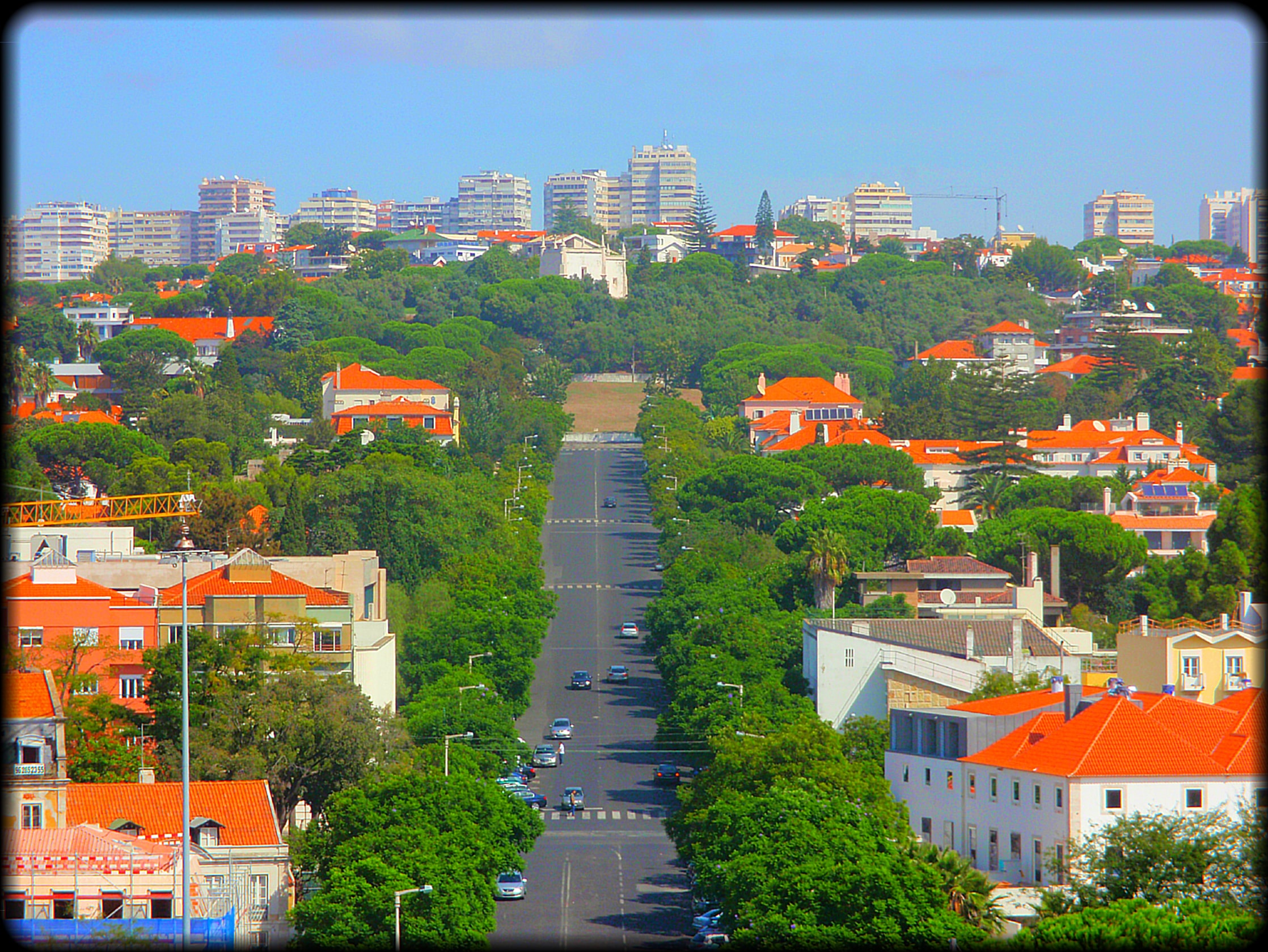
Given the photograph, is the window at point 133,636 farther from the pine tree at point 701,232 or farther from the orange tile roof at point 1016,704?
the pine tree at point 701,232

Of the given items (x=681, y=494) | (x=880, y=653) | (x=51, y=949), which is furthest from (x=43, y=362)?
(x=51, y=949)

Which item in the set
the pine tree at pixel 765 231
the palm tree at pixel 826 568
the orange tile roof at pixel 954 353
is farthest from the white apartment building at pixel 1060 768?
the pine tree at pixel 765 231

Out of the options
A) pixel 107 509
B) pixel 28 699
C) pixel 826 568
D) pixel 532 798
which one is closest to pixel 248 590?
pixel 532 798

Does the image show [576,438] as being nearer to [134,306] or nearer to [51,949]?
[134,306]

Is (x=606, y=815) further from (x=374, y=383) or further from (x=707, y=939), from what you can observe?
(x=374, y=383)

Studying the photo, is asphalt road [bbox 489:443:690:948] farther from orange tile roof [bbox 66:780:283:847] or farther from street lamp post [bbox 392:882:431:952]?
orange tile roof [bbox 66:780:283:847]

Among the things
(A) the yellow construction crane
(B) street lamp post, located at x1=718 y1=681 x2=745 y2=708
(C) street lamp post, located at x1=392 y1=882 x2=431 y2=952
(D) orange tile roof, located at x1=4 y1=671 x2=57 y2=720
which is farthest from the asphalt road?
(A) the yellow construction crane
